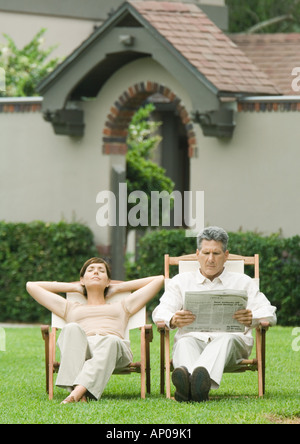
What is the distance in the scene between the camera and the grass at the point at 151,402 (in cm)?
714

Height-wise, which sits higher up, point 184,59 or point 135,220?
point 184,59

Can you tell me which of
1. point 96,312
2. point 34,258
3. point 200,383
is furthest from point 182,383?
point 34,258

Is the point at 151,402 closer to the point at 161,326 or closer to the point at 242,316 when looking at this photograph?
the point at 161,326

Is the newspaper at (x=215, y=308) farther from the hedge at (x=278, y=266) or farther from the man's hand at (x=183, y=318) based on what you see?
the hedge at (x=278, y=266)

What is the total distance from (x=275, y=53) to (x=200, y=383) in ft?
31.0

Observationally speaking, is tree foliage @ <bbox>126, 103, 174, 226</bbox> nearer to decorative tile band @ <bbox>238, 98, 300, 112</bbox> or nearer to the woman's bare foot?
decorative tile band @ <bbox>238, 98, 300, 112</bbox>

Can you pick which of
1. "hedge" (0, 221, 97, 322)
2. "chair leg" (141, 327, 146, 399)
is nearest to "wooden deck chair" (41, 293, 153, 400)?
"chair leg" (141, 327, 146, 399)

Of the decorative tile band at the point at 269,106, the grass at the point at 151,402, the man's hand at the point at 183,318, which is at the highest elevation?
the decorative tile band at the point at 269,106

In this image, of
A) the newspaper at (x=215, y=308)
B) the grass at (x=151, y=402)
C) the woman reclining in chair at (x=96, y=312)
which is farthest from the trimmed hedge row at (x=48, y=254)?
the newspaper at (x=215, y=308)

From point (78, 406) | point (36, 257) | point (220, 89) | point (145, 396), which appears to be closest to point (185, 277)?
point (145, 396)

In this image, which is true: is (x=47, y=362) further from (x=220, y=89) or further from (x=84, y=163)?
(x=84, y=163)

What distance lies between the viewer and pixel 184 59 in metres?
13.4

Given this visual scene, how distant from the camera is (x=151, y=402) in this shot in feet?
25.8

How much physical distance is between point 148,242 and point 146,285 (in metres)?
5.20
